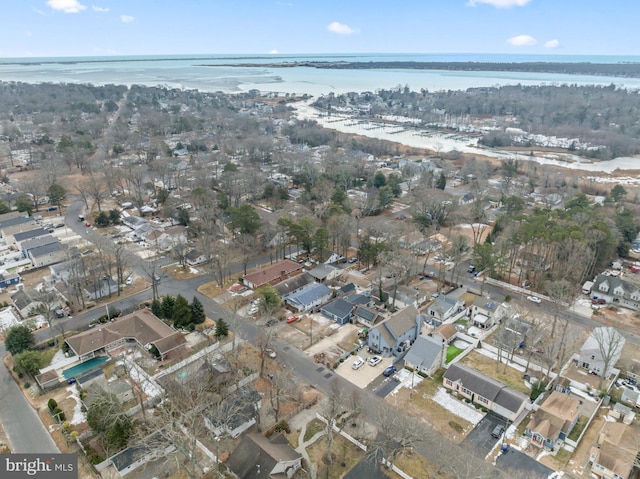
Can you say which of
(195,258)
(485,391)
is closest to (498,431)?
(485,391)

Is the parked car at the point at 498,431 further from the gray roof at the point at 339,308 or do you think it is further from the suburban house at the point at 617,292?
the suburban house at the point at 617,292

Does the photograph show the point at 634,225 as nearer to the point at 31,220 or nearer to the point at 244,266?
the point at 244,266

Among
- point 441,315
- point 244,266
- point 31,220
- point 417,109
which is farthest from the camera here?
point 417,109

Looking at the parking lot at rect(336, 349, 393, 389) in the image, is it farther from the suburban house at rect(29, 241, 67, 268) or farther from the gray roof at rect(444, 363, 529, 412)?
the suburban house at rect(29, 241, 67, 268)

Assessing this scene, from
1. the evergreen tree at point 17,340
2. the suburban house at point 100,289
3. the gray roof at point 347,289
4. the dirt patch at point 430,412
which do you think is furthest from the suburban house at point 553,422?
the suburban house at point 100,289

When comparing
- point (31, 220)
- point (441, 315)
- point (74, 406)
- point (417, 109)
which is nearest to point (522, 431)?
point (441, 315)

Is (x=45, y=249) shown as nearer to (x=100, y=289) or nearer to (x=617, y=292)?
(x=100, y=289)
